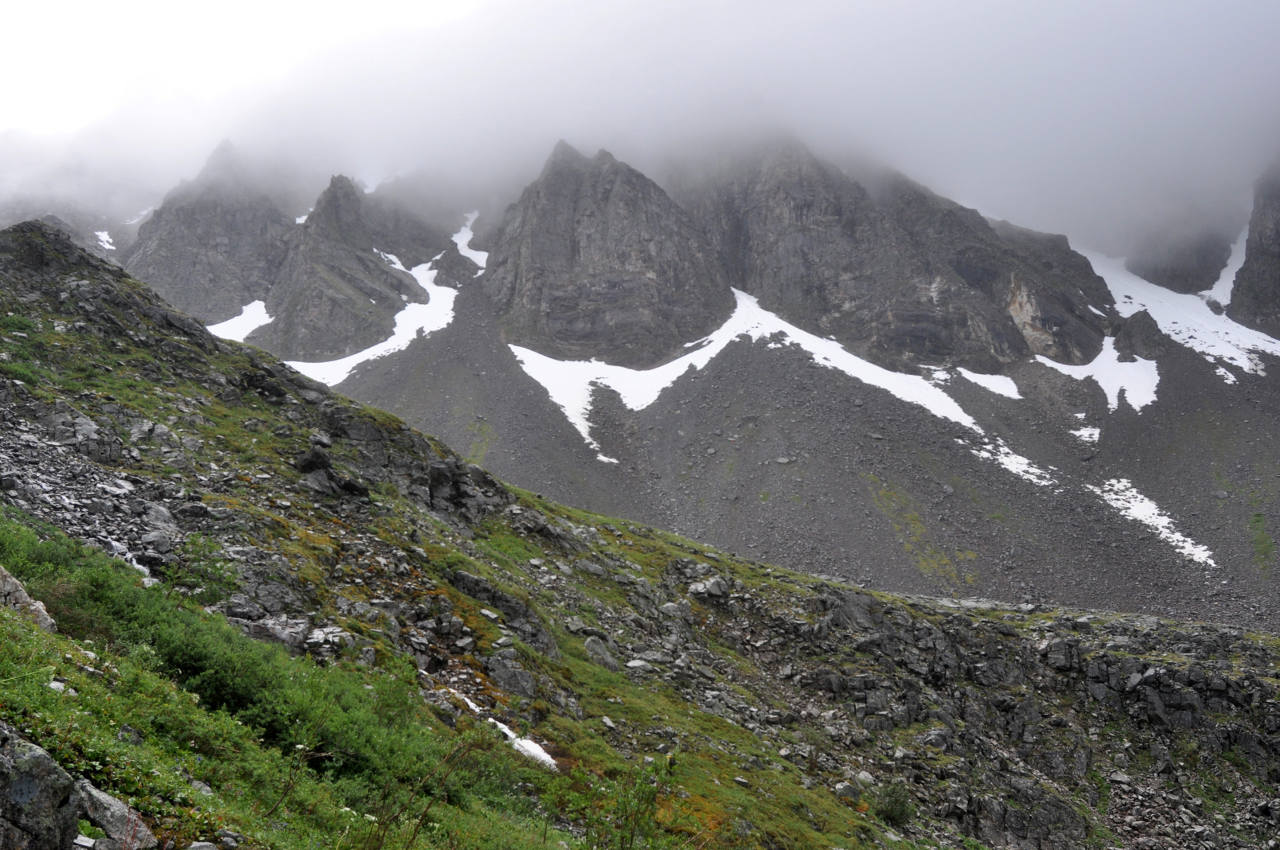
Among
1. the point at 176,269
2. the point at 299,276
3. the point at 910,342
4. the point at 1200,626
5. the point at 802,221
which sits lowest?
the point at 176,269

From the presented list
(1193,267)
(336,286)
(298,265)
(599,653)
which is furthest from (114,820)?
(1193,267)

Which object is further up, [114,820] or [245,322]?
[114,820]

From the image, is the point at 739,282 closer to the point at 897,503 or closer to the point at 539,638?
the point at 897,503

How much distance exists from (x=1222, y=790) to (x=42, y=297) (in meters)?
63.1

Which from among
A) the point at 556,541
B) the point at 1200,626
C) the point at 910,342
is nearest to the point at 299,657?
the point at 556,541

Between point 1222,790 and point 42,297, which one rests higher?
point 42,297

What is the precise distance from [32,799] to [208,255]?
223730mm

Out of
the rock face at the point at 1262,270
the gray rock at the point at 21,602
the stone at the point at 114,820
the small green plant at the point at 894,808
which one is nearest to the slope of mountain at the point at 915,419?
the rock face at the point at 1262,270

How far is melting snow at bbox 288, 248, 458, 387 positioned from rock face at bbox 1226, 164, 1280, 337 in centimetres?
19874

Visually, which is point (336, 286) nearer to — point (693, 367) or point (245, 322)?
point (245, 322)

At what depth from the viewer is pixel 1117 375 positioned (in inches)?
5177

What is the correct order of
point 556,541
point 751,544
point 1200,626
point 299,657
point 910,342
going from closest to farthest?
1. point 299,657
2. point 556,541
3. point 1200,626
4. point 751,544
5. point 910,342

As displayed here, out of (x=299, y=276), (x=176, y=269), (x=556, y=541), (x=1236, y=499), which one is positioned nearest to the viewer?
(x=556, y=541)

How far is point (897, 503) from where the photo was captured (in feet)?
294
